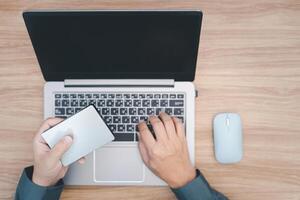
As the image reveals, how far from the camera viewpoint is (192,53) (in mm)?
945

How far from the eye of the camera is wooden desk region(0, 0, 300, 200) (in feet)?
3.31

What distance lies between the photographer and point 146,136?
0.96 m

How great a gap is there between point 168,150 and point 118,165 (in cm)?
13

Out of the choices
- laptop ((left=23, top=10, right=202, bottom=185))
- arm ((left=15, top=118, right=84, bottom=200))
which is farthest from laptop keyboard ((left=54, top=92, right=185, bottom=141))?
arm ((left=15, top=118, right=84, bottom=200))

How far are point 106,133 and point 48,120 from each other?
0.42ft

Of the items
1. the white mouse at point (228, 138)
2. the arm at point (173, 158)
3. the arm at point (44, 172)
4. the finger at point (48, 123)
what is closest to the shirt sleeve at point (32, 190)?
the arm at point (44, 172)

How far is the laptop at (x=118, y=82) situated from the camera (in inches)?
36.4

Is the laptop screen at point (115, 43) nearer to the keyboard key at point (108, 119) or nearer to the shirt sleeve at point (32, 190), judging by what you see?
the keyboard key at point (108, 119)

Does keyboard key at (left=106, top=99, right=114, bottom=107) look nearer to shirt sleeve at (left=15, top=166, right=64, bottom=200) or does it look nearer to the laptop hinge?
the laptop hinge

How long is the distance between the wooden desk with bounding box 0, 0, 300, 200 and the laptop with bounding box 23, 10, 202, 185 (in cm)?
4

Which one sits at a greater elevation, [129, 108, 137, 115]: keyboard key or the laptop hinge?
the laptop hinge

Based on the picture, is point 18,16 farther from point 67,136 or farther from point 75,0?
point 67,136

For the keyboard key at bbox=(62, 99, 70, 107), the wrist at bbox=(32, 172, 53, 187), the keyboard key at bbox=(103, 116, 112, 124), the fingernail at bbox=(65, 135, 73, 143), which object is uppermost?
the keyboard key at bbox=(62, 99, 70, 107)

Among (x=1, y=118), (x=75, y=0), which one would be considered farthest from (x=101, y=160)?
(x=75, y=0)
